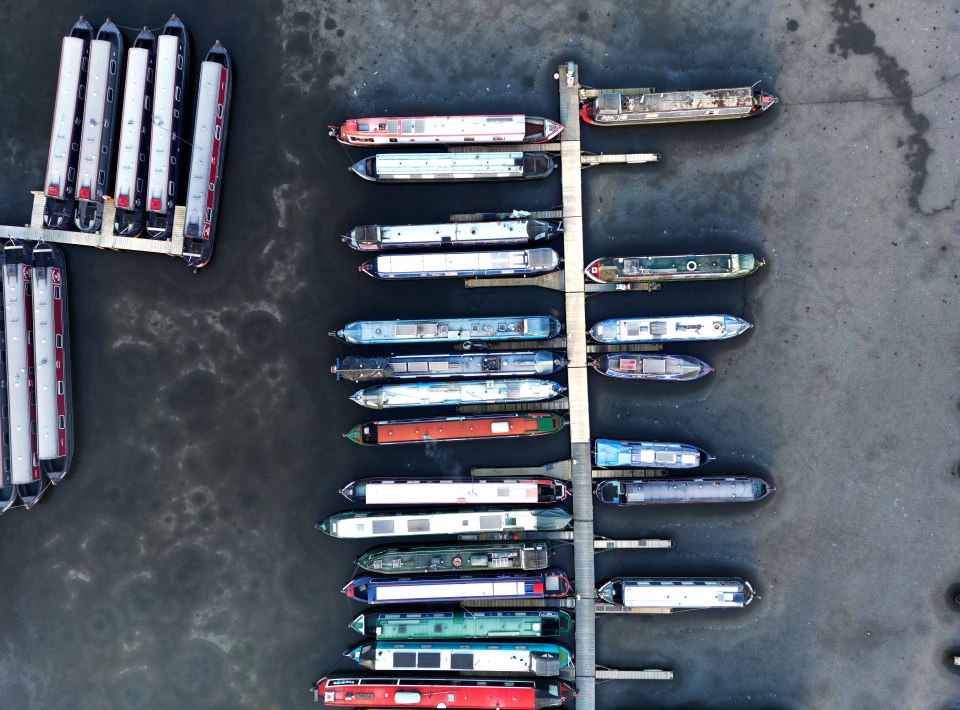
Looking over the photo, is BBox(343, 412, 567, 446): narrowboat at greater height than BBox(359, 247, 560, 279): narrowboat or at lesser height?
lesser

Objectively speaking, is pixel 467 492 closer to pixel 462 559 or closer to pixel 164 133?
pixel 462 559

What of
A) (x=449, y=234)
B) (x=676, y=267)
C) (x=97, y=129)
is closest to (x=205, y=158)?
(x=97, y=129)

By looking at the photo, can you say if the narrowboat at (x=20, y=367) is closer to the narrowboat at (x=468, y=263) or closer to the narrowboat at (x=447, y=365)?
the narrowboat at (x=447, y=365)

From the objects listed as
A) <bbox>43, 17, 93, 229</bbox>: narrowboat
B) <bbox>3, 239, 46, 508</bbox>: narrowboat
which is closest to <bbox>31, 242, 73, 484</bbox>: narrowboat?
<bbox>3, 239, 46, 508</bbox>: narrowboat

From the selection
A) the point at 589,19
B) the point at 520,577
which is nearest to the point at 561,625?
the point at 520,577

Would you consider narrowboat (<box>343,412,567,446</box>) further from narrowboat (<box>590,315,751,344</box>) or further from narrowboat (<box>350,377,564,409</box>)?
narrowboat (<box>590,315,751,344</box>)
